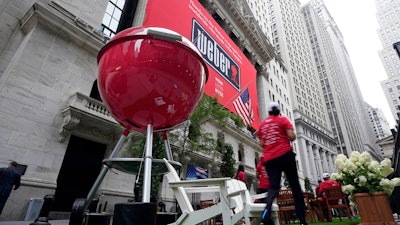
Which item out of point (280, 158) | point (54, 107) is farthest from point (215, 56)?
point (280, 158)

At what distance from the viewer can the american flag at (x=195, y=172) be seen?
12945 millimetres

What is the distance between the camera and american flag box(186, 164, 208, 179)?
1295 cm

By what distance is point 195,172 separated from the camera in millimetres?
13297

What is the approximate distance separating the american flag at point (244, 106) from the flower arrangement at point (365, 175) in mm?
10516

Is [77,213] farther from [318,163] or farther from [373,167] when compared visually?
[318,163]

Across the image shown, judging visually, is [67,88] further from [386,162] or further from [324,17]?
[324,17]

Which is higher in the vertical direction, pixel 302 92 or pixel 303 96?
pixel 302 92

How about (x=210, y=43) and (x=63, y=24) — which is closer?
(x=63, y=24)

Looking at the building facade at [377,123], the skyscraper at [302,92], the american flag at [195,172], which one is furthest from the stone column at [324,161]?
the building facade at [377,123]

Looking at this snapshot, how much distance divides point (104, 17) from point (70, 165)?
337 inches

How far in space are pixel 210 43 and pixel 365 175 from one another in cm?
1268

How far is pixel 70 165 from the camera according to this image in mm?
8555

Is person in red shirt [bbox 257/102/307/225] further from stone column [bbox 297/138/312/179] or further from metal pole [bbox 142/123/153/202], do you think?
stone column [bbox 297/138/312/179]

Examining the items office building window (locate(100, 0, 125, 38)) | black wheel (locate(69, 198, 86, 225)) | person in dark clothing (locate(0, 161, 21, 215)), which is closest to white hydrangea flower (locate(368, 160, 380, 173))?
black wheel (locate(69, 198, 86, 225))
